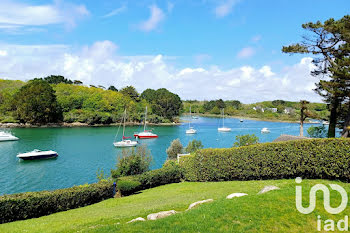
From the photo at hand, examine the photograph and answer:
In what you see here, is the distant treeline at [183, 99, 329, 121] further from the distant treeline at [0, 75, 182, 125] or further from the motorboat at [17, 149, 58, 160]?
the motorboat at [17, 149, 58, 160]

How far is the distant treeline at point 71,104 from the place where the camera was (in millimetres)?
82562

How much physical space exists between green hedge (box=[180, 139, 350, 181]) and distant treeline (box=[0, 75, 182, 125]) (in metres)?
76.9

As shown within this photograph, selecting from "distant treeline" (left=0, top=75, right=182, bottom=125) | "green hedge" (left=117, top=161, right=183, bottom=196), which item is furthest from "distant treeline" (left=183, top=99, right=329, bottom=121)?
"green hedge" (left=117, top=161, right=183, bottom=196)

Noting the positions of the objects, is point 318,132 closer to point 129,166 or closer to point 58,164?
point 129,166

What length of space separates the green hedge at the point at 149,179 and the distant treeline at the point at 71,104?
2875 inches

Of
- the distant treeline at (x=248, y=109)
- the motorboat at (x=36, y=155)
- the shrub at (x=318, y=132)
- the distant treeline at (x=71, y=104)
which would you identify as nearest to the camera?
the motorboat at (x=36, y=155)

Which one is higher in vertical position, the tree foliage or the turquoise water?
the tree foliage

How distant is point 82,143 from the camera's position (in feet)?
184

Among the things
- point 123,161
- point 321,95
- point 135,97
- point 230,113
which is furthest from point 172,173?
point 230,113

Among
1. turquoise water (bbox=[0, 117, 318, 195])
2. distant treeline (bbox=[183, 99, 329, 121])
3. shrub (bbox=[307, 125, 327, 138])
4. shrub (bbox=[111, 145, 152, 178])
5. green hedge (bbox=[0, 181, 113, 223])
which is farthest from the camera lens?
distant treeline (bbox=[183, 99, 329, 121])

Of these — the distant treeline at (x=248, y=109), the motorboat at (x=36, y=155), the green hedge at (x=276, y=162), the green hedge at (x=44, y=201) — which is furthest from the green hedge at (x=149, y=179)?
the distant treeline at (x=248, y=109)

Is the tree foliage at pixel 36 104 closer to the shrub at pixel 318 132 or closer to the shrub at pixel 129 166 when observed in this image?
the shrub at pixel 129 166

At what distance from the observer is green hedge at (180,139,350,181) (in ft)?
45.4

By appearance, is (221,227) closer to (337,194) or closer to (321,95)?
(337,194)
